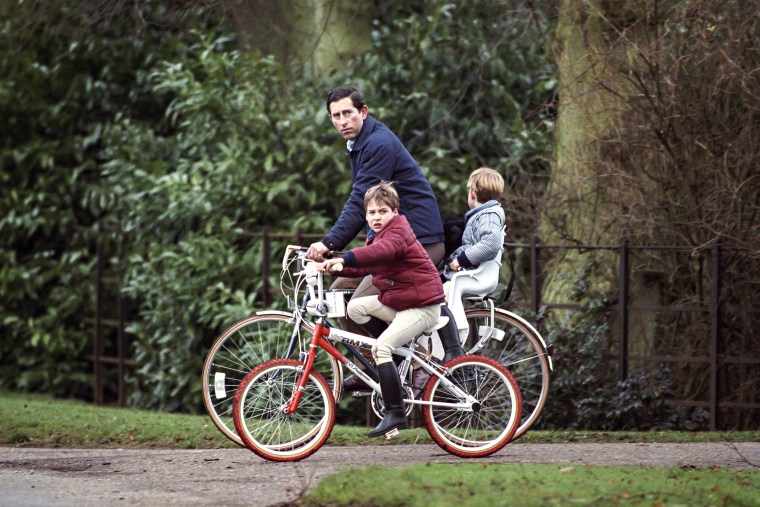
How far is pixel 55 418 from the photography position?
9039 mm

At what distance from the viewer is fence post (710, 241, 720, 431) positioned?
347 inches

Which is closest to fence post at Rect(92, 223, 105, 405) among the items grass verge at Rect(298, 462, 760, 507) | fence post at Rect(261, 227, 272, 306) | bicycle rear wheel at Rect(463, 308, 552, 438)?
fence post at Rect(261, 227, 272, 306)

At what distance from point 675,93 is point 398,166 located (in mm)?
2701

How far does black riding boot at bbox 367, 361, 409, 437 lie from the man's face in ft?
4.29

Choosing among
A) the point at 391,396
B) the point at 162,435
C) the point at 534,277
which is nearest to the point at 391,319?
the point at 391,396

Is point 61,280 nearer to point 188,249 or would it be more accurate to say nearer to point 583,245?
point 188,249

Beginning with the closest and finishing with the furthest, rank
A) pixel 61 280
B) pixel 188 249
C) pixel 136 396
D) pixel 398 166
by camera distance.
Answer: pixel 398 166 → pixel 188 249 → pixel 136 396 → pixel 61 280

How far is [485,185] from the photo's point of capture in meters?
7.36

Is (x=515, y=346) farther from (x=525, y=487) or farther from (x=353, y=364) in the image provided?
(x=525, y=487)

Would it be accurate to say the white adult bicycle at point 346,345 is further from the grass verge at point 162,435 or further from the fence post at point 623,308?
the fence post at point 623,308

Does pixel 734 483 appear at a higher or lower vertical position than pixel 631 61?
lower

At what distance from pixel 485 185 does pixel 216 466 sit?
217cm

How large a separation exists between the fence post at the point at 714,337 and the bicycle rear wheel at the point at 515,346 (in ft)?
4.35

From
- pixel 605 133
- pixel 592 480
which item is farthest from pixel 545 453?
pixel 605 133
